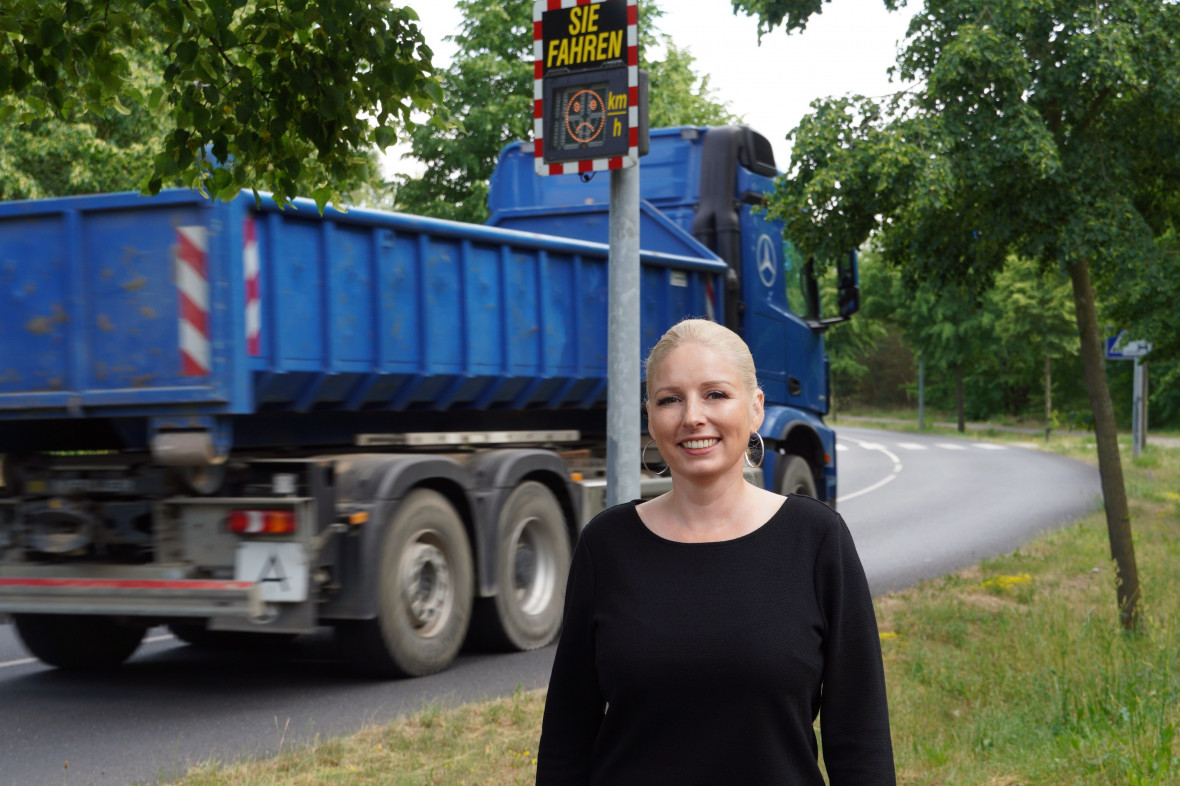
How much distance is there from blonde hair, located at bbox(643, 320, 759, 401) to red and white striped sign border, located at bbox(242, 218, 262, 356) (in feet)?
14.5

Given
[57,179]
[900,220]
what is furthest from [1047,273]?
[57,179]

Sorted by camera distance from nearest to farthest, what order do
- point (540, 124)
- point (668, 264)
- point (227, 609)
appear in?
1. point (540, 124)
2. point (227, 609)
3. point (668, 264)

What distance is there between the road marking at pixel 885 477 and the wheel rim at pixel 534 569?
13101 mm

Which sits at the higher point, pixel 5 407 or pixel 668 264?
pixel 668 264

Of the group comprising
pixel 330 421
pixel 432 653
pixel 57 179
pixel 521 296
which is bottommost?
pixel 432 653

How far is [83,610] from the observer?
6.70 m

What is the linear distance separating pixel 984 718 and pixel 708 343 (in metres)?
4.04

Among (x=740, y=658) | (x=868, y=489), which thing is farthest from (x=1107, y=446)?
(x=868, y=489)

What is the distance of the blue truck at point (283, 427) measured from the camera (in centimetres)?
650

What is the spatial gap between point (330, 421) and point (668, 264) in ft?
10.9

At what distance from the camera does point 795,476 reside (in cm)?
1093

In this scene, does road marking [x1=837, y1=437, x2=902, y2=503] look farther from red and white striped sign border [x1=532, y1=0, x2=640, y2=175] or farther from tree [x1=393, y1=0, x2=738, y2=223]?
red and white striped sign border [x1=532, y1=0, x2=640, y2=175]

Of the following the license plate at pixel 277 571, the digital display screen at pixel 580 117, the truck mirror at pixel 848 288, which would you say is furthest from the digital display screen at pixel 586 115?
the truck mirror at pixel 848 288

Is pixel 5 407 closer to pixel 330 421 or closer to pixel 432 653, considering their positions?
pixel 330 421
